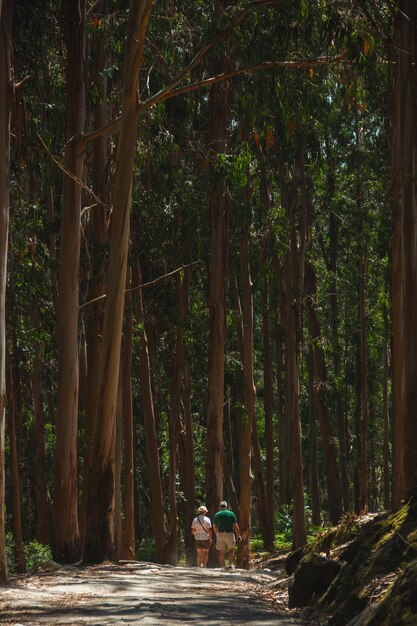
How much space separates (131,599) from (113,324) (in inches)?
226

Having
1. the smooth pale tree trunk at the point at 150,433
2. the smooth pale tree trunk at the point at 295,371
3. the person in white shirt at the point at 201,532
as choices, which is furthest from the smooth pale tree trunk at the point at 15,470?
the smooth pale tree trunk at the point at 295,371

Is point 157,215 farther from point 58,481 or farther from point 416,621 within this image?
point 416,621

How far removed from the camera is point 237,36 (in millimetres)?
17641

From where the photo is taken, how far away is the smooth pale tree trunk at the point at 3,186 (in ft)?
37.9

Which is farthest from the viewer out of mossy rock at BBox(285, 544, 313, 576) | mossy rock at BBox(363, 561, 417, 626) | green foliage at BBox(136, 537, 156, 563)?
green foliage at BBox(136, 537, 156, 563)

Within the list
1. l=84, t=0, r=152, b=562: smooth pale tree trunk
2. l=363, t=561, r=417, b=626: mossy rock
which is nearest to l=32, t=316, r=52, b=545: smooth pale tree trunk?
l=84, t=0, r=152, b=562: smooth pale tree trunk

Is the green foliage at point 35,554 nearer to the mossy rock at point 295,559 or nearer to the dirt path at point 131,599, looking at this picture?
the dirt path at point 131,599

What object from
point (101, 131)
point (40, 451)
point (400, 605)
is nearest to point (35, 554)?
point (40, 451)

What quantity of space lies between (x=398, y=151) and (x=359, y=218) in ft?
43.0

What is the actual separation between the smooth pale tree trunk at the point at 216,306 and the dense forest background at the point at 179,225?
5cm

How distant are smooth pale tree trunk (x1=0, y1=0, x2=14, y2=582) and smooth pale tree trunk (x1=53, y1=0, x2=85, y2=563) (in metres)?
3.96

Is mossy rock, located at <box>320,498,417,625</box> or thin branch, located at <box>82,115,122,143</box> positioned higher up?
thin branch, located at <box>82,115,122,143</box>

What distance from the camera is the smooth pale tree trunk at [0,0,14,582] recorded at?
11.5 m

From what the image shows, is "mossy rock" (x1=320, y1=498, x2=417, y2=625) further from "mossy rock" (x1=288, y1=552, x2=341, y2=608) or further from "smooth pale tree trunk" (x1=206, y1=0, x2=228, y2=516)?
"smooth pale tree trunk" (x1=206, y1=0, x2=228, y2=516)
